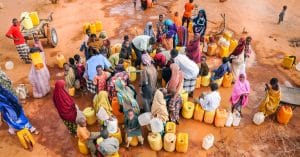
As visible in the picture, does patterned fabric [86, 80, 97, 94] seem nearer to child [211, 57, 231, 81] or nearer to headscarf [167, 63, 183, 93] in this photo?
headscarf [167, 63, 183, 93]

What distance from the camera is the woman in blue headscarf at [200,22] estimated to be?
9334 millimetres

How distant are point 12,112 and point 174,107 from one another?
11.8 feet

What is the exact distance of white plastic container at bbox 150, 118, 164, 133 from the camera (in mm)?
5906

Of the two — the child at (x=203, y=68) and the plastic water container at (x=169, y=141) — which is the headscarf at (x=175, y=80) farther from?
the child at (x=203, y=68)

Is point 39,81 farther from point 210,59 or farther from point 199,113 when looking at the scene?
point 210,59

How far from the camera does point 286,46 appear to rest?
10.0m

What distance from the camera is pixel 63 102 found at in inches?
236

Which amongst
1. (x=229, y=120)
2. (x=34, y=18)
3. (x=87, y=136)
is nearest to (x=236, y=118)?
(x=229, y=120)

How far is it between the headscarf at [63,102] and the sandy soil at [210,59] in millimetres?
795

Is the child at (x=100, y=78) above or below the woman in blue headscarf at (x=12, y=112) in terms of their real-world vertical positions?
above

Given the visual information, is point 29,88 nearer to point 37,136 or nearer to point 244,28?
point 37,136

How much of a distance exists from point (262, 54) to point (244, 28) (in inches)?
63.9

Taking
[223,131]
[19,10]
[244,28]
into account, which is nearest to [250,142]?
[223,131]

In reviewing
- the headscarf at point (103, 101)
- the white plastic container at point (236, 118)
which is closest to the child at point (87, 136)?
the headscarf at point (103, 101)
